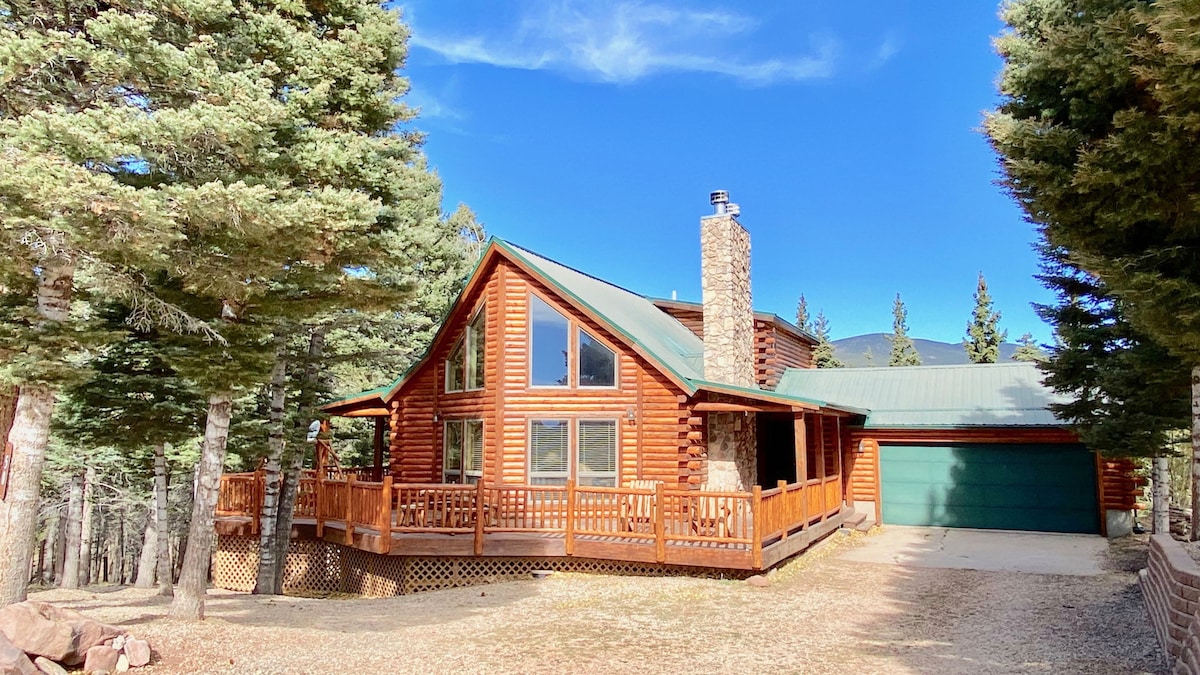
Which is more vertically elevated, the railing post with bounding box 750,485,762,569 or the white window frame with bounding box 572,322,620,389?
the white window frame with bounding box 572,322,620,389

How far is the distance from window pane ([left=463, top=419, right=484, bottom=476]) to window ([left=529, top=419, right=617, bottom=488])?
1256mm

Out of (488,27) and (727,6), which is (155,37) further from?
(727,6)

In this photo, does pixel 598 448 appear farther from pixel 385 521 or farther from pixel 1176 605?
pixel 1176 605

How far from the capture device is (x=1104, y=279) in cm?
768

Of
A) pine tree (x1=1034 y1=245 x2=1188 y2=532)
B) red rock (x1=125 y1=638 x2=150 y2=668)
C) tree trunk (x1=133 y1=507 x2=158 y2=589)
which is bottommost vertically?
tree trunk (x1=133 y1=507 x2=158 y2=589)

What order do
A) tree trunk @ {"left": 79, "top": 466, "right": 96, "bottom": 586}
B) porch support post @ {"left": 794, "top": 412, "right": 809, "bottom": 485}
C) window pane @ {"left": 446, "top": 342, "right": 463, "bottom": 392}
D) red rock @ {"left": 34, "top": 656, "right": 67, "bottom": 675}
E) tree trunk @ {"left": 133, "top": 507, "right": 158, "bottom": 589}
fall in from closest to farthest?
red rock @ {"left": 34, "top": 656, "right": 67, "bottom": 675}, porch support post @ {"left": 794, "top": 412, "right": 809, "bottom": 485}, window pane @ {"left": 446, "top": 342, "right": 463, "bottom": 392}, tree trunk @ {"left": 133, "top": 507, "right": 158, "bottom": 589}, tree trunk @ {"left": 79, "top": 466, "right": 96, "bottom": 586}

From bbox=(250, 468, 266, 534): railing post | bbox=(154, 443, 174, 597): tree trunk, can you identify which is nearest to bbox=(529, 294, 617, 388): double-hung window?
bbox=(250, 468, 266, 534): railing post

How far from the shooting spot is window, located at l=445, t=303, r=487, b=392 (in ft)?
48.9

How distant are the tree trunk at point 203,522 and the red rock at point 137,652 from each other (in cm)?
245

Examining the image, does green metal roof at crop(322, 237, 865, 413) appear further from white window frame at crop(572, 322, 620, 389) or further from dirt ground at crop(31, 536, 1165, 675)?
dirt ground at crop(31, 536, 1165, 675)

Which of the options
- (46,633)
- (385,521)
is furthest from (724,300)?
(46,633)

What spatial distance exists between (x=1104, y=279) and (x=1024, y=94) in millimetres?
2729

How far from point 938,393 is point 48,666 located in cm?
1800

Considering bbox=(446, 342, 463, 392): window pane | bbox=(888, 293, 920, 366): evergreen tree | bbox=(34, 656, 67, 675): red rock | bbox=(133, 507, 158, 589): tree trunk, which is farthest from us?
bbox=(888, 293, 920, 366): evergreen tree
